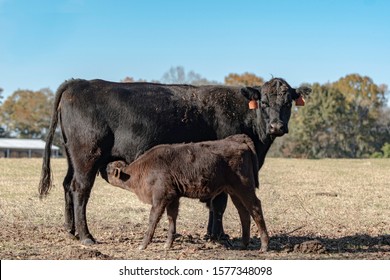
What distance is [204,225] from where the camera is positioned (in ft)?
42.0

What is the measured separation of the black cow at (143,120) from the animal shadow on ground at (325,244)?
958 mm

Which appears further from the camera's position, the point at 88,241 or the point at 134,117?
the point at 134,117

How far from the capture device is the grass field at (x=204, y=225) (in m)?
9.26

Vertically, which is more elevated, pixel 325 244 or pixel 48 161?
pixel 48 161

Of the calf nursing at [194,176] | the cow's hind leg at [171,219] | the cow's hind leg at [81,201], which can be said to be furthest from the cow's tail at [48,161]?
the cow's hind leg at [171,219]

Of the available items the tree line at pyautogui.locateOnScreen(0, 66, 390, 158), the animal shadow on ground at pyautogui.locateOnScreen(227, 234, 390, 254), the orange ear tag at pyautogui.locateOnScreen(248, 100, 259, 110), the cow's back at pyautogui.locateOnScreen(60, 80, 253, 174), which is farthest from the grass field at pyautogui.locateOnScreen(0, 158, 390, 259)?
the tree line at pyautogui.locateOnScreen(0, 66, 390, 158)

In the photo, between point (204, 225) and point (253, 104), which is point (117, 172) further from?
point (204, 225)

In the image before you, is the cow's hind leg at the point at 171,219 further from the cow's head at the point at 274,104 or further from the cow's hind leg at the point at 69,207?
the cow's hind leg at the point at 69,207

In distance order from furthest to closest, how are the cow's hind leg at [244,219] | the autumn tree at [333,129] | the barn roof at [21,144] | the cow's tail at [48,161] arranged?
the barn roof at [21,144] → the autumn tree at [333,129] → the cow's tail at [48,161] → the cow's hind leg at [244,219]

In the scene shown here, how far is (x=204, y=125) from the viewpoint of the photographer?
418 inches

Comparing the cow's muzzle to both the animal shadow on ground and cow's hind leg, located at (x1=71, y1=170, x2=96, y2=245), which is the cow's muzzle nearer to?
the animal shadow on ground

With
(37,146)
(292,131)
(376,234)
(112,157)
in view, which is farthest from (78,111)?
(37,146)

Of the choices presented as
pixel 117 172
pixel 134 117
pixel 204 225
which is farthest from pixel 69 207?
pixel 204 225

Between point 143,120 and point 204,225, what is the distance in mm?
3396
